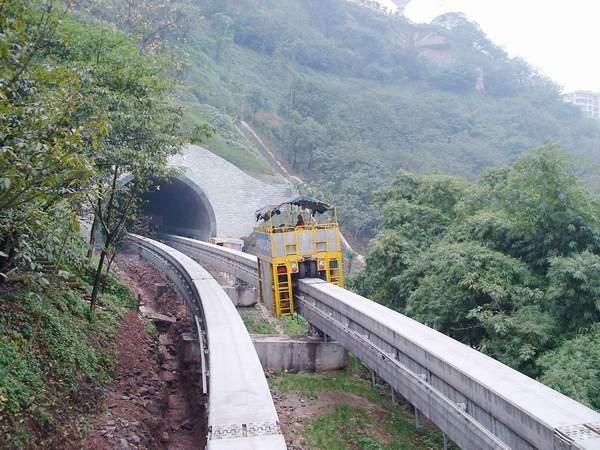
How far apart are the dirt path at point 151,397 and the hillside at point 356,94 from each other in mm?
25223

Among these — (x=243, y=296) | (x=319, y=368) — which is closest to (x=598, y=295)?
(x=319, y=368)

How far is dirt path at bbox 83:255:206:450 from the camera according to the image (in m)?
7.51

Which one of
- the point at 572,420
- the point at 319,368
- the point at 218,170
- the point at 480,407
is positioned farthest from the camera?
the point at 218,170

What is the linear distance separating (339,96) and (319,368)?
185 feet

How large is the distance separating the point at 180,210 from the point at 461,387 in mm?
35876

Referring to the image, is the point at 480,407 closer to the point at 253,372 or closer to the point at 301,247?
the point at 253,372

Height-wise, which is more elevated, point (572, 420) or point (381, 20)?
point (381, 20)

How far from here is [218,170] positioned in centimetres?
3338

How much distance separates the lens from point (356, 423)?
9.76 meters

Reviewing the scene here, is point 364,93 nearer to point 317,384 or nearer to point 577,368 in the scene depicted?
point 317,384

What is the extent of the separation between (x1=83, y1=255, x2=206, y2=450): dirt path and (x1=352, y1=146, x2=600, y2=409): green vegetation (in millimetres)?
5814

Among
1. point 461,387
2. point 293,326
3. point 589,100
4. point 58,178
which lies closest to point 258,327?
point 293,326

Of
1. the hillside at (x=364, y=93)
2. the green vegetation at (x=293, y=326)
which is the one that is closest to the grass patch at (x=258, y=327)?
the green vegetation at (x=293, y=326)

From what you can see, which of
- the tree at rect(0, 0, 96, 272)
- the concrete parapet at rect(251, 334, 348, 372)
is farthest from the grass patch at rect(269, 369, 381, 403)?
the tree at rect(0, 0, 96, 272)
